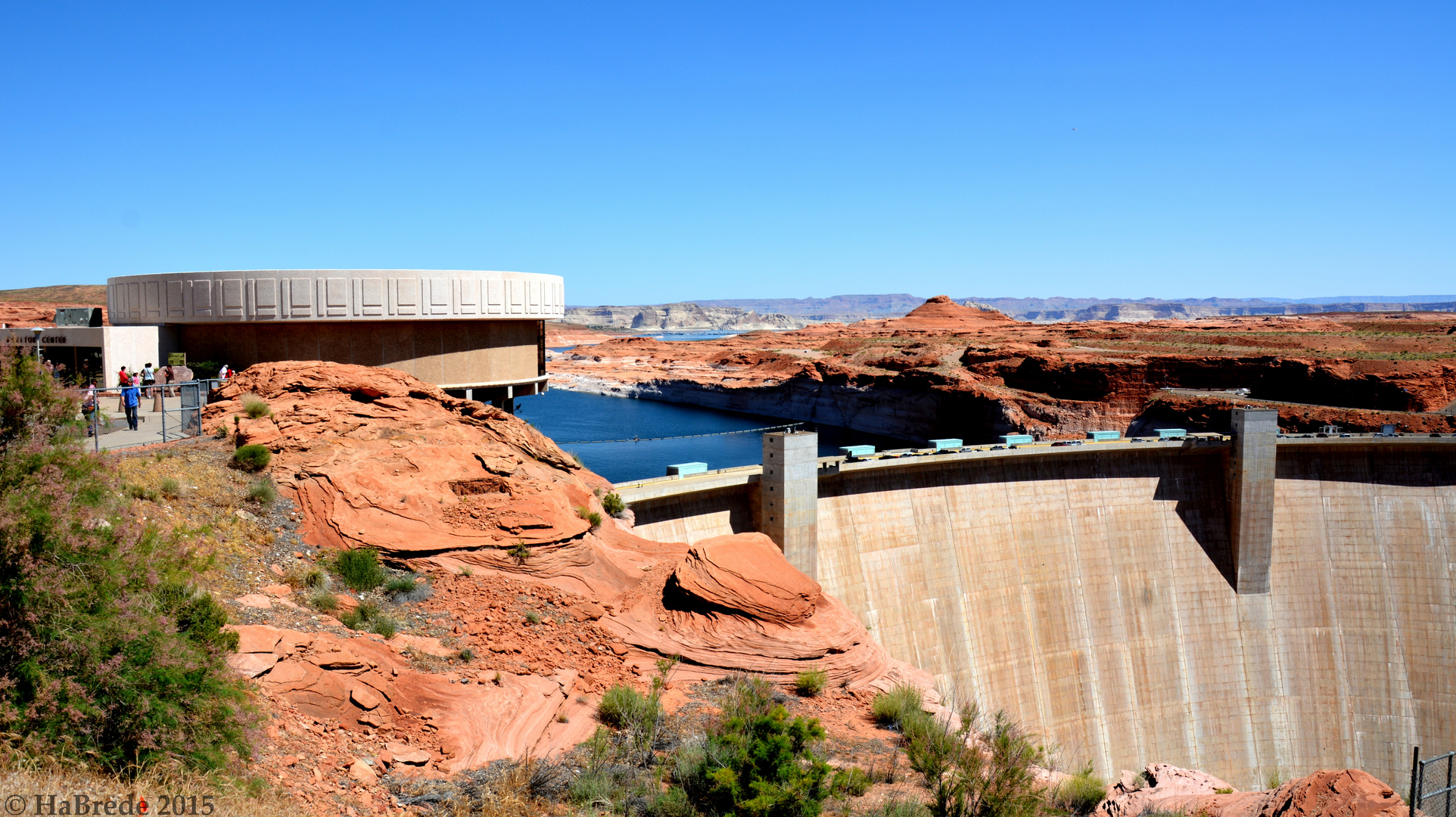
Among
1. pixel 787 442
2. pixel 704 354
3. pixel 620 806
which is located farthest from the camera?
pixel 704 354

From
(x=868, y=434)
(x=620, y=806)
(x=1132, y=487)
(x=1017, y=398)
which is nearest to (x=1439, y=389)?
(x=1017, y=398)

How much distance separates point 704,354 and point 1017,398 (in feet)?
232

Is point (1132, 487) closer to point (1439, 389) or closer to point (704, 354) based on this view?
point (1439, 389)

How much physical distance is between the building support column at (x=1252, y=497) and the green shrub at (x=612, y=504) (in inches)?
830

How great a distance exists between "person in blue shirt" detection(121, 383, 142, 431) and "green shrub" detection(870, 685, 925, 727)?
14295mm

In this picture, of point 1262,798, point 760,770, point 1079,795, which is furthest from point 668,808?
point 1262,798

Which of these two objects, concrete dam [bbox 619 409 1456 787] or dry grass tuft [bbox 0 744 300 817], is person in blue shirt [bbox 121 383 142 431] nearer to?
dry grass tuft [bbox 0 744 300 817]

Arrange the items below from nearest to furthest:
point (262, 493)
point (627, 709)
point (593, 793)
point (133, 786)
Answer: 1. point (133, 786)
2. point (593, 793)
3. point (627, 709)
4. point (262, 493)

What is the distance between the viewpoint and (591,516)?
1706 centimetres

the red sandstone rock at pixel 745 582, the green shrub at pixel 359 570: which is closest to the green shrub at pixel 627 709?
the red sandstone rock at pixel 745 582

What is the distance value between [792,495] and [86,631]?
16868mm

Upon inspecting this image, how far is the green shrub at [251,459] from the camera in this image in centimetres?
1473

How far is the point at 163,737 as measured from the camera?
7.81 metres

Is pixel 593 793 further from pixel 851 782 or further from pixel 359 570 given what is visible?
pixel 359 570
